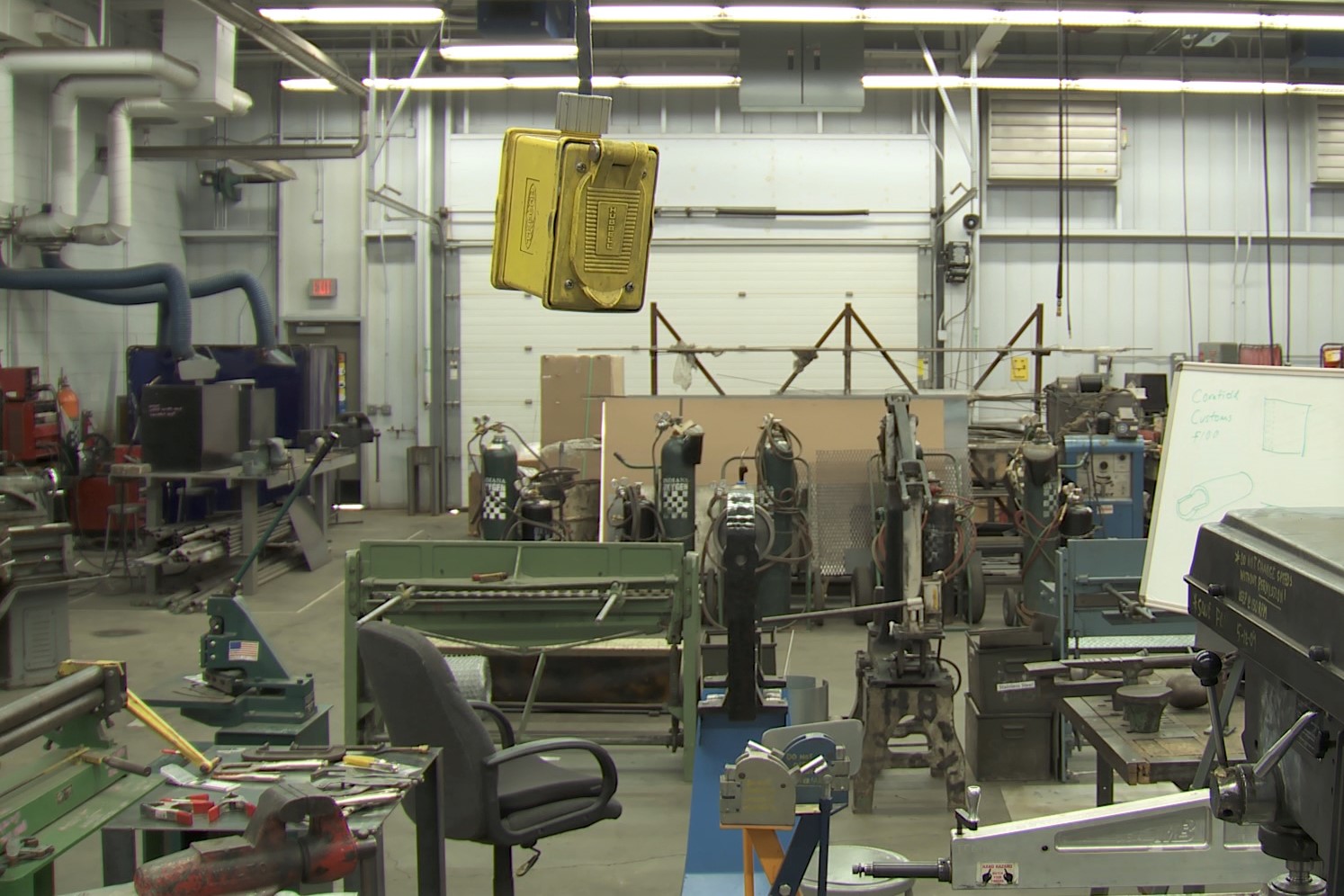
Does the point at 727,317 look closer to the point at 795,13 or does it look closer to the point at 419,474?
the point at 419,474

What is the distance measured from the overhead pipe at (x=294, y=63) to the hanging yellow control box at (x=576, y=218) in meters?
5.58

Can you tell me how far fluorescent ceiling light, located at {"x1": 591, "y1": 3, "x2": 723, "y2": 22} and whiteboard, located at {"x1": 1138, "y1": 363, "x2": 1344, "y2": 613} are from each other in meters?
5.29

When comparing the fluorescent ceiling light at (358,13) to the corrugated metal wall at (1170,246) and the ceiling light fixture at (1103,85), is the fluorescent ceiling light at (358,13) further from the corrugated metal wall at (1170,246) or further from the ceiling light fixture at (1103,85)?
the corrugated metal wall at (1170,246)

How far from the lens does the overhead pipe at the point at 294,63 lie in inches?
318

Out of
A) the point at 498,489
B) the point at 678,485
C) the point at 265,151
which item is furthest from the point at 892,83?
the point at 265,151

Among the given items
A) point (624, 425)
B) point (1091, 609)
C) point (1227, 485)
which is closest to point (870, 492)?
point (624, 425)

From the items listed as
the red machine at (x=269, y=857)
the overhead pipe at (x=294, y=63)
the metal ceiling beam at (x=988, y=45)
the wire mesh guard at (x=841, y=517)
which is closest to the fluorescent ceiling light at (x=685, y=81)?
the metal ceiling beam at (x=988, y=45)

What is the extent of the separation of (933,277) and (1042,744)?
8.04 m

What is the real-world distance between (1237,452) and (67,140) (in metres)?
8.97

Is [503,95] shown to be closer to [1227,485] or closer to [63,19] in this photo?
[63,19]

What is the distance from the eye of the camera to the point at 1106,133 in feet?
40.1

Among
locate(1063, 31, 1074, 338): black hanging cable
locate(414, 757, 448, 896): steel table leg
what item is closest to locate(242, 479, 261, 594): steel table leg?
A: locate(414, 757, 448, 896): steel table leg

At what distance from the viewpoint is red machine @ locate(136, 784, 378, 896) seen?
6.46ft

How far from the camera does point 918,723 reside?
15.3 ft
